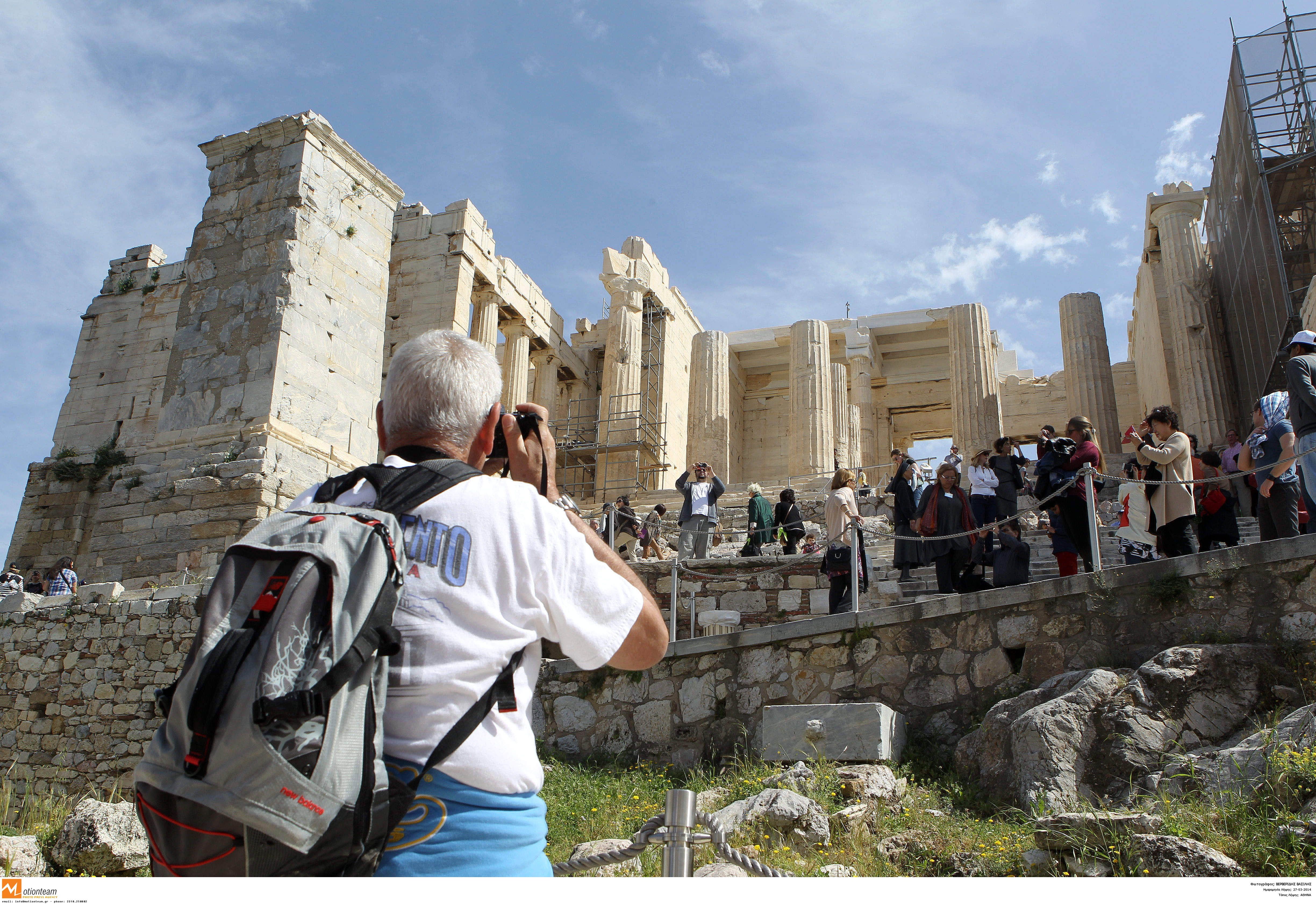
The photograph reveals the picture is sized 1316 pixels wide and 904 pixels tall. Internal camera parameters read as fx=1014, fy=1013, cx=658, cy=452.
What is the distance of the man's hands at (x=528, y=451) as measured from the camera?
2.18 meters

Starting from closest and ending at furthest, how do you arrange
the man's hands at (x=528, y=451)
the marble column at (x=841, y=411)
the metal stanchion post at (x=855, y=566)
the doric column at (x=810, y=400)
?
the man's hands at (x=528, y=451) < the metal stanchion post at (x=855, y=566) < the doric column at (x=810, y=400) < the marble column at (x=841, y=411)

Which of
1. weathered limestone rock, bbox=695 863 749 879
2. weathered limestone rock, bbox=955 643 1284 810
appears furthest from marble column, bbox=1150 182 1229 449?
weathered limestone rock, bbox=695 863 749 879

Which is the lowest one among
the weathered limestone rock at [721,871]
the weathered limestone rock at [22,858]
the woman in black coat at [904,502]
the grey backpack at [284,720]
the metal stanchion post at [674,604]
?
the weathered limestone rock at [22,858]

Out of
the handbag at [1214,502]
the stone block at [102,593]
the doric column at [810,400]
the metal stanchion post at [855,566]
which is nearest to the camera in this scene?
the handbag at [1214,502]

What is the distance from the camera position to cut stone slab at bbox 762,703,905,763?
20.5 feet

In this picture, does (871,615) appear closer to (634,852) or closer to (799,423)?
(634,852)

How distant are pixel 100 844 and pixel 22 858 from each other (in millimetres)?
383

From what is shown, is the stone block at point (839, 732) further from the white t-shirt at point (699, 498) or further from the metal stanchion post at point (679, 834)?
the white t-shirt at point (699, 498)

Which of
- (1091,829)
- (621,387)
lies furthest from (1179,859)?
(621,387)

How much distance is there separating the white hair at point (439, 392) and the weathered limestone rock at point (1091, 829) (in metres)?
3.69

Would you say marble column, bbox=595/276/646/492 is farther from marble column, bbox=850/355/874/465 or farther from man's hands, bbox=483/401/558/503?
man's hands, bbox=483/401/558/503

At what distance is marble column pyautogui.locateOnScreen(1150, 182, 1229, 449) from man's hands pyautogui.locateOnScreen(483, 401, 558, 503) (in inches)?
789

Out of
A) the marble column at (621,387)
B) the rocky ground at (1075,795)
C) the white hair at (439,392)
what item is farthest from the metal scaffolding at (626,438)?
the white hair at (439,392)

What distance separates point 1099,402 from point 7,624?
67.8 feet
